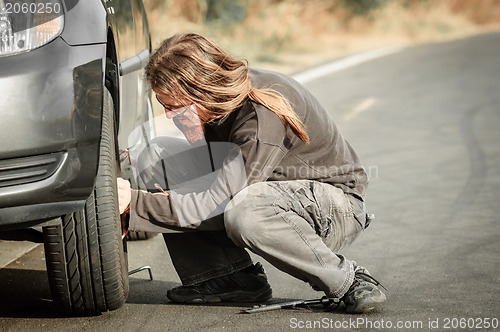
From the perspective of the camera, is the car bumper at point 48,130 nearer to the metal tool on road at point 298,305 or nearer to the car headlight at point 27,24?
the car headlight at point 27,24

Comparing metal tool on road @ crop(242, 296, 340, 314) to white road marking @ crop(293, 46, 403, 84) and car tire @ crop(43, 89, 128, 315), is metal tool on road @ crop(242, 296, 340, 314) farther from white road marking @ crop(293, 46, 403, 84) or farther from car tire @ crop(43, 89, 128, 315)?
white road marking @ crop(293, 46, 403, 84)

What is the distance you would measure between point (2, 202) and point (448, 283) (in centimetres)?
204

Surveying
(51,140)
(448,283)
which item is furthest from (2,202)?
(448,283)

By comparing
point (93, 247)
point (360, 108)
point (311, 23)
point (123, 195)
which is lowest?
point (311, 23)

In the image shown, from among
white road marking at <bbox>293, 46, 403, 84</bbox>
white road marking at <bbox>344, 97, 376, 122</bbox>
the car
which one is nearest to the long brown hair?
the car

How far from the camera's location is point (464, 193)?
17.1 ft

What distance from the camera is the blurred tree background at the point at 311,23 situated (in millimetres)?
15830

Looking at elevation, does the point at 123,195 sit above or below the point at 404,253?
above

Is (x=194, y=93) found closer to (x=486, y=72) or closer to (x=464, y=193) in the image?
(x=464, y=193)

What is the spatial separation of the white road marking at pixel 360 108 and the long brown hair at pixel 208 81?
5648 millimetres

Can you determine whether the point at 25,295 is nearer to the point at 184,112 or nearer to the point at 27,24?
the point at 184,112

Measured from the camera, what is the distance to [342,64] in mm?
13734

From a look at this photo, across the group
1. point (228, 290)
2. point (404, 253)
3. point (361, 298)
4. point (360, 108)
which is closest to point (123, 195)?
point (228, 290)

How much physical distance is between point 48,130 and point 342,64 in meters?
11.8
